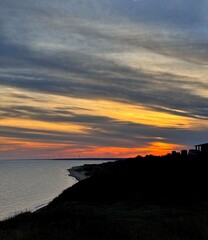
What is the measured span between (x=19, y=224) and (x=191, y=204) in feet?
55.7

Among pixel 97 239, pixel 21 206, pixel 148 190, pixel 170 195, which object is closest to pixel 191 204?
pixel 170 195

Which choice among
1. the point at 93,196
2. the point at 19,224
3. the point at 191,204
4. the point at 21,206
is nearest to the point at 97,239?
the point at 19,224

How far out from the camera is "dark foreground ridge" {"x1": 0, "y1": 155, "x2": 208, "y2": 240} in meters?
21.8

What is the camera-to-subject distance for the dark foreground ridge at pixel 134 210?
859 inches

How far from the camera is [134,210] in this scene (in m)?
33.3

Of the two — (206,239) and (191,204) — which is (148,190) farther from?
(206,239)

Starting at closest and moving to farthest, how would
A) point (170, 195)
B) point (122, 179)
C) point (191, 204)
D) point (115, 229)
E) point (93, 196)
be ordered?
1. point (115, 229)
2. point (191, 204)
3. point (170, 195)
4. point (93, 196)
5. point (122, 179)

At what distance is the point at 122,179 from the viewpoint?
52.1m

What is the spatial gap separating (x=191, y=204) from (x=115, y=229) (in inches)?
639

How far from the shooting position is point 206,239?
2041cm

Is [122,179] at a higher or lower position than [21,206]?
higher

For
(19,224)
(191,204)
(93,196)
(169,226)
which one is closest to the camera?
(169,226)

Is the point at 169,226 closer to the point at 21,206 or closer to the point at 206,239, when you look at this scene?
the point at 206,239

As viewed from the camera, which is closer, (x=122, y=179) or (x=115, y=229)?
(x=115, y=229)
